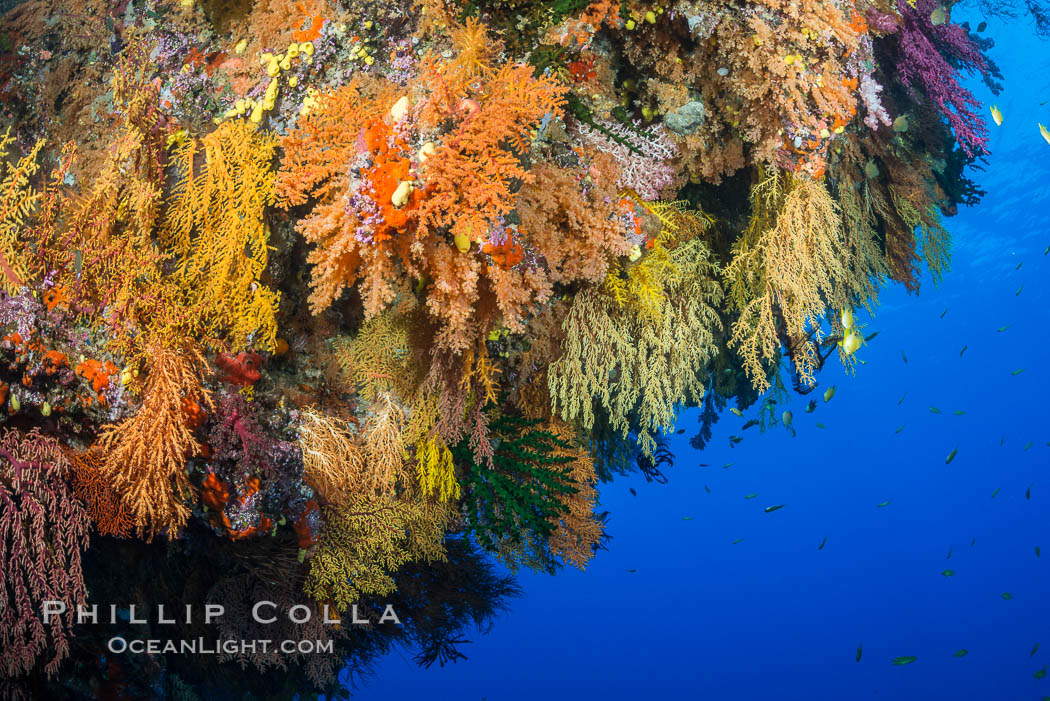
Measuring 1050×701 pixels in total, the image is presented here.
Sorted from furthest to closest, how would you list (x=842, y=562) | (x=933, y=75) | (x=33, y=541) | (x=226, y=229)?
(x=842, y=562)
(x=933, y=75)
(x=226, y=229)
(x=33, y=541)

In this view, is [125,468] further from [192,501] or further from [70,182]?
[70,182]

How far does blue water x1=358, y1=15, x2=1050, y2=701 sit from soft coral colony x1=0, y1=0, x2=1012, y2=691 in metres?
43.1

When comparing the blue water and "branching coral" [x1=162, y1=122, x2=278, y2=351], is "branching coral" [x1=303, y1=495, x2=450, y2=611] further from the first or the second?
the blue water

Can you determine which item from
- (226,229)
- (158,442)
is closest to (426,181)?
(226,229)

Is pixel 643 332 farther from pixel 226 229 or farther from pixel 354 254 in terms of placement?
pixel 226 229

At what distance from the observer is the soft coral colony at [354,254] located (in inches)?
122

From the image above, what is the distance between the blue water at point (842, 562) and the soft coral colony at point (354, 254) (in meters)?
43.1

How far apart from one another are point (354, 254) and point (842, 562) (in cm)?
7028

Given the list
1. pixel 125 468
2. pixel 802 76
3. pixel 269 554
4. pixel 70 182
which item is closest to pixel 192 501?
pixel 125 468

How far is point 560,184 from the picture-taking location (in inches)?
137

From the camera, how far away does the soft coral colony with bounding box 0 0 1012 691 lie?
10.2ft

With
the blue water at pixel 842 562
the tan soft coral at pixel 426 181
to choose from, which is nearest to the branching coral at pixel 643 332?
the tan soft coral at pixel 426 181

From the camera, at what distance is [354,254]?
3014 mm

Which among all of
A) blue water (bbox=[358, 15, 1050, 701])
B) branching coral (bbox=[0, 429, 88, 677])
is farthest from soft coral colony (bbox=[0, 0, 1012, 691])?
blue water (bbox=[358, 15, 1050, 701])
